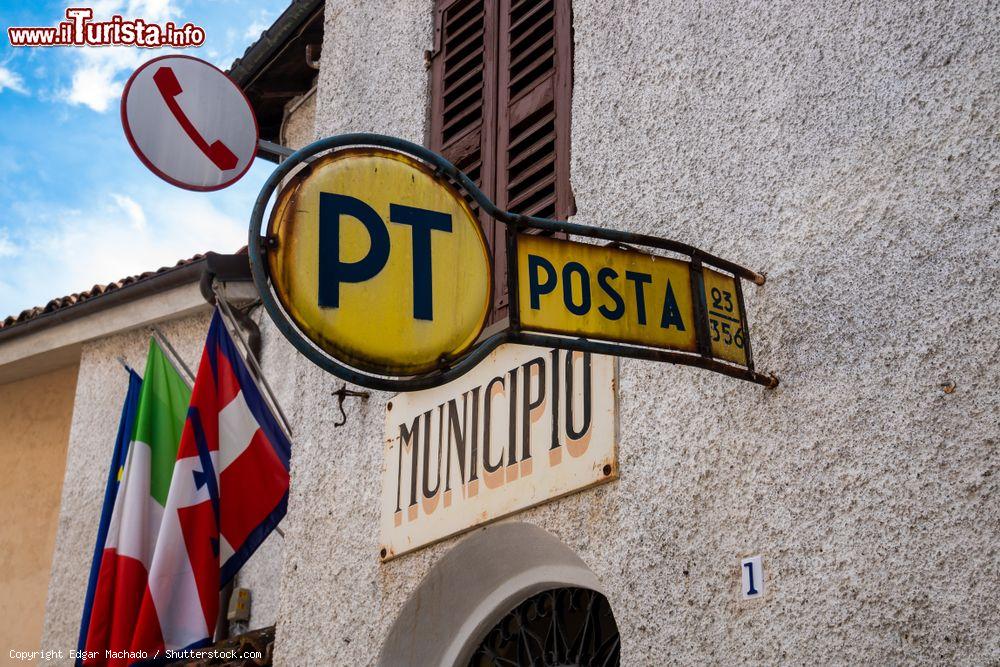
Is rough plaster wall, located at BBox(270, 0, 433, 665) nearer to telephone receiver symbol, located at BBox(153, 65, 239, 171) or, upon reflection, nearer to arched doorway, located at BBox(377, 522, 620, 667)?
arched doorway, located at BBox(377, 522, 620, 667)

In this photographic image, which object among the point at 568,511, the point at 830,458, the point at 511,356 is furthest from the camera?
the point at 511,356

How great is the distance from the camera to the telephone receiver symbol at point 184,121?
6391 mm

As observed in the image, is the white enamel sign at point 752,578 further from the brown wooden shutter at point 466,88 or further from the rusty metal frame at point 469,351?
the brown wooden shutter at point 466,88

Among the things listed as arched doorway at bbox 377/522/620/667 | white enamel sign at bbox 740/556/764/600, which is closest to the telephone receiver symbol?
arched doorway at bbox 377/522/620/667

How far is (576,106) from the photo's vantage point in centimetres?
551

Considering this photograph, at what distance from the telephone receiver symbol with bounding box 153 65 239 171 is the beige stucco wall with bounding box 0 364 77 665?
16.1 ft

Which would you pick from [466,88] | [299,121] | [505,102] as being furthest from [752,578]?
[299,121]

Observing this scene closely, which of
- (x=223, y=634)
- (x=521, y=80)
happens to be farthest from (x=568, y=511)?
(x=223, y=634)

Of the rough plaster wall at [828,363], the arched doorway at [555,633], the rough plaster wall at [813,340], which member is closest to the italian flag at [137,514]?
the arched doorway at [555,633]

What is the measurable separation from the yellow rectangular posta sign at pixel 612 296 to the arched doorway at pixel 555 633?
1.66 meters

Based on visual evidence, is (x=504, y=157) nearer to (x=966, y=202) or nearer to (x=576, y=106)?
(x=576, y=106)

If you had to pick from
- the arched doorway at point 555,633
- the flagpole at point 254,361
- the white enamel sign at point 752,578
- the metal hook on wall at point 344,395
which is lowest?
the white enamel sign at point 752,578

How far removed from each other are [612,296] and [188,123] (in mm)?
3432

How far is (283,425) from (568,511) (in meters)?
3.32
